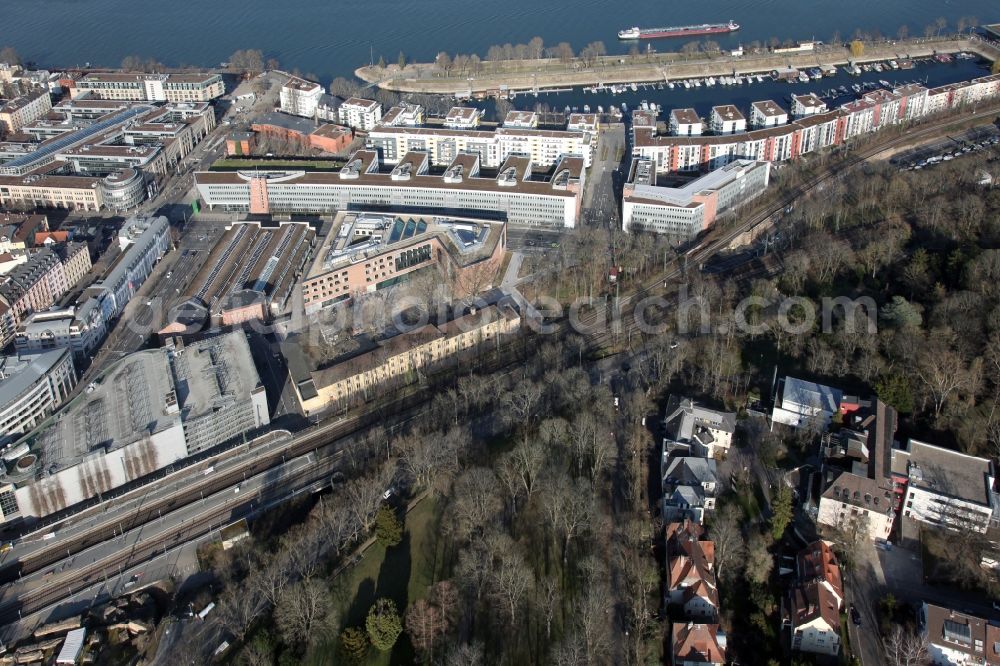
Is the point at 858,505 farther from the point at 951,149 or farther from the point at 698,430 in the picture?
the point at 951,149

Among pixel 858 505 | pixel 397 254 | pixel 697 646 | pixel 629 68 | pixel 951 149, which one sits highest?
pixel 629 68

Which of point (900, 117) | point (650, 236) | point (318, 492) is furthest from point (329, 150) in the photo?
point (900, 117)

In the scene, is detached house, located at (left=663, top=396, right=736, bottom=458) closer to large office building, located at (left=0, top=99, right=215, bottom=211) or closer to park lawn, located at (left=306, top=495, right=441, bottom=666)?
park lawn, located at (left=306, top=495, right=441, bottom=666)

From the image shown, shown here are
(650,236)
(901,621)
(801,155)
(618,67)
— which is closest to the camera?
(901,621)

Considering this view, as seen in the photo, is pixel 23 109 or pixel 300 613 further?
pixel 23 109

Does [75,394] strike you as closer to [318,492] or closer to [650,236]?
[318,492]

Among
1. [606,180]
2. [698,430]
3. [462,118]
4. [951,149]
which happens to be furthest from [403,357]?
[951,149]
